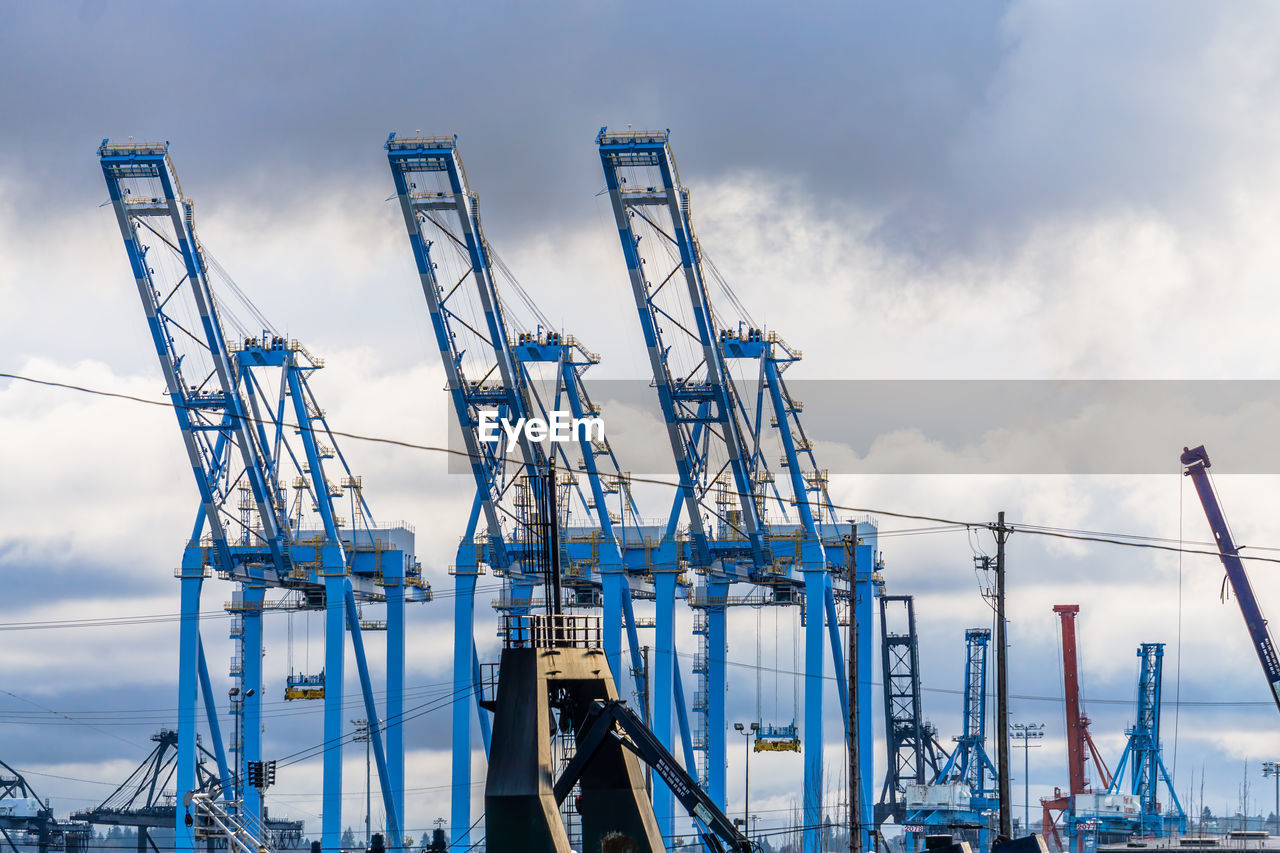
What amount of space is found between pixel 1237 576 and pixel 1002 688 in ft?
183

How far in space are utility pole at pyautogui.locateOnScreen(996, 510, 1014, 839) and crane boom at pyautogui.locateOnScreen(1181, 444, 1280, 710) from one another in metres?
52.6

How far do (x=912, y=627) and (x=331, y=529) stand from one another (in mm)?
58854

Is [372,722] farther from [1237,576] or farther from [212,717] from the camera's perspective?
[1237,576]

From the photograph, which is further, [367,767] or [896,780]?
[896,780]

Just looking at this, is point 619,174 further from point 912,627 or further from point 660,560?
point 912,627

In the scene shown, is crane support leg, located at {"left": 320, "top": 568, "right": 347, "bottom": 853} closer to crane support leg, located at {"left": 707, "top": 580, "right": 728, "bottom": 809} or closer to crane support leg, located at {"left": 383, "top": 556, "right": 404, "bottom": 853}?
crane support leg, located at {"left": 383, "top": 556, "right": 404, "bottom": 853}

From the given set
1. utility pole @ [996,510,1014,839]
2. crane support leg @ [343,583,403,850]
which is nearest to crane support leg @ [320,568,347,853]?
crane support leg @ [343,583,403,850]

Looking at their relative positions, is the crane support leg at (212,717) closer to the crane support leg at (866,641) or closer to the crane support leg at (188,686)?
the crane support leg at (188,686)

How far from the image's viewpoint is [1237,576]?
90312mm

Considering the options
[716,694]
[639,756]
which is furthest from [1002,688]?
[716,694]

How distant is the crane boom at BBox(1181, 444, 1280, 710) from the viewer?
3514 inches

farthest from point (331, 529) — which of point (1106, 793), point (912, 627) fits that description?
point (1106, 793)

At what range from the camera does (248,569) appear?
257ft

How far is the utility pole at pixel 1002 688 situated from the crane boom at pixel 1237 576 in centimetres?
5255
